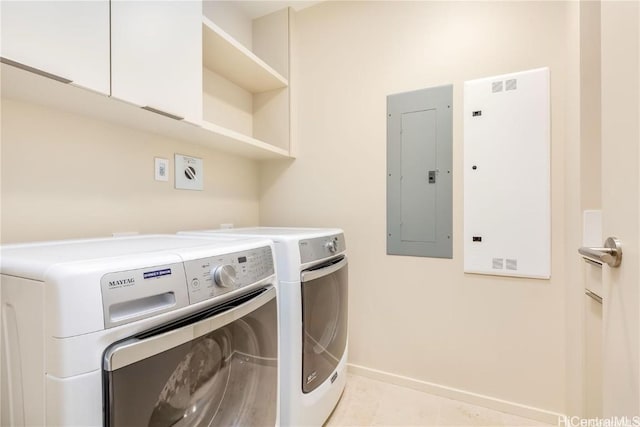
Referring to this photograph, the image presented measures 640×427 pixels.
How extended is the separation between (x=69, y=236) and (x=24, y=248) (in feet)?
1.13

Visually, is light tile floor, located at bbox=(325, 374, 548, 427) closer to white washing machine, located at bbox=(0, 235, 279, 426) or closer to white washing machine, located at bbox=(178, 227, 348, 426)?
white washing machine, located at bbox=(178, 227, 348, 426)

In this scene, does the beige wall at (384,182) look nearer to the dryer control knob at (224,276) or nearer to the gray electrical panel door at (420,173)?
the gray electrical panel door at (420,173)

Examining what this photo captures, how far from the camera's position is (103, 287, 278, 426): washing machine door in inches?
24.0

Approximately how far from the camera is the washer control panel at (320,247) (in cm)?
125

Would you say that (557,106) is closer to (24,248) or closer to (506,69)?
(506,69)

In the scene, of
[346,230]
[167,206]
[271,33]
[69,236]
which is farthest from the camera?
[271,33]

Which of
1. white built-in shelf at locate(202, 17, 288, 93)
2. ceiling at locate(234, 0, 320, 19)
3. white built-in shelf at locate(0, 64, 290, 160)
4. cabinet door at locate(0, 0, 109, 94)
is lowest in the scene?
white built-in shelf at locate(0, 64, 290, 160)

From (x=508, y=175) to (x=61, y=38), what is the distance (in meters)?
1.86

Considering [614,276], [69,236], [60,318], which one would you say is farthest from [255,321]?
[614,276]

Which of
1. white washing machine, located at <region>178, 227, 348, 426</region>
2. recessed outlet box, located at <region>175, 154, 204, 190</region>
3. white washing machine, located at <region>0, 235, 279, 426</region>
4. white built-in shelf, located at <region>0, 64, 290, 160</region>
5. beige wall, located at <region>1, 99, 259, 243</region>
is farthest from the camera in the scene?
recessed outlet box, located at <region>175, 154, 204, 190</region>

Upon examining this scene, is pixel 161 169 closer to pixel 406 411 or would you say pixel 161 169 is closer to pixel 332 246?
pixel 332 246

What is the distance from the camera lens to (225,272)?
833mm

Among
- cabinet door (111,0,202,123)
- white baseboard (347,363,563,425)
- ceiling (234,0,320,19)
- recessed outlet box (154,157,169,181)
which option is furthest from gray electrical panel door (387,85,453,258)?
recessed outlet box (154,157,169,181)

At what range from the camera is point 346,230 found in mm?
1968
